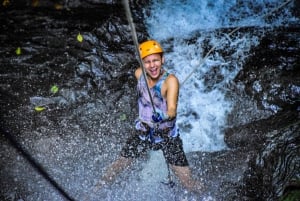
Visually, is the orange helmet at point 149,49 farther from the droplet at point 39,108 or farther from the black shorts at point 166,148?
the droplet at point 39,108

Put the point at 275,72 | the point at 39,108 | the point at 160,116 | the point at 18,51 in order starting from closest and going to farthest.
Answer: the point at 160,116
the point at 39,108
the point at 275,72
the point at 18,51

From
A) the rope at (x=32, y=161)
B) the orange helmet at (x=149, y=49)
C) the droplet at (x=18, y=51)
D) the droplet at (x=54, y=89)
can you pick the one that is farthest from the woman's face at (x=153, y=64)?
the droplet at (x=18, y=51)

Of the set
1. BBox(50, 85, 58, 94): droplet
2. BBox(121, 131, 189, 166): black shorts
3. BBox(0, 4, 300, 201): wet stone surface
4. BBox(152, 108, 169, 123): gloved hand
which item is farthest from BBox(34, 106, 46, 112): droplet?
BBox(152, 108, 169, 123): gloved hand

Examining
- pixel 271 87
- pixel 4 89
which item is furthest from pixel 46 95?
pixel 271 87

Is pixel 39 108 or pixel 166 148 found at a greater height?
pixel 39 108

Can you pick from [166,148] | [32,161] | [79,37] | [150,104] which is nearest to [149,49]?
[150,104]

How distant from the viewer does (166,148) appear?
4.49 metres

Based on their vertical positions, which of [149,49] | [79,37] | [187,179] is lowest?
[187,179]

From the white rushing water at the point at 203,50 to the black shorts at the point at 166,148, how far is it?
122cm

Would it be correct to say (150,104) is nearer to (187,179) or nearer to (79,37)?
(187,179)

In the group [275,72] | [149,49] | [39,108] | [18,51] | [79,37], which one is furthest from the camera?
[79,37]

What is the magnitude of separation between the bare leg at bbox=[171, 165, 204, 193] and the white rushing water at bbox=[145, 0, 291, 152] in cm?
111

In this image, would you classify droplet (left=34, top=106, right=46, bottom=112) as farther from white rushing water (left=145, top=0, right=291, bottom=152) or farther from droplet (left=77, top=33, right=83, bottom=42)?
white rushing water (left=145, top=0, right=291, bottom=152)

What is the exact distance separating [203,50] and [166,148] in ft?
10.8
